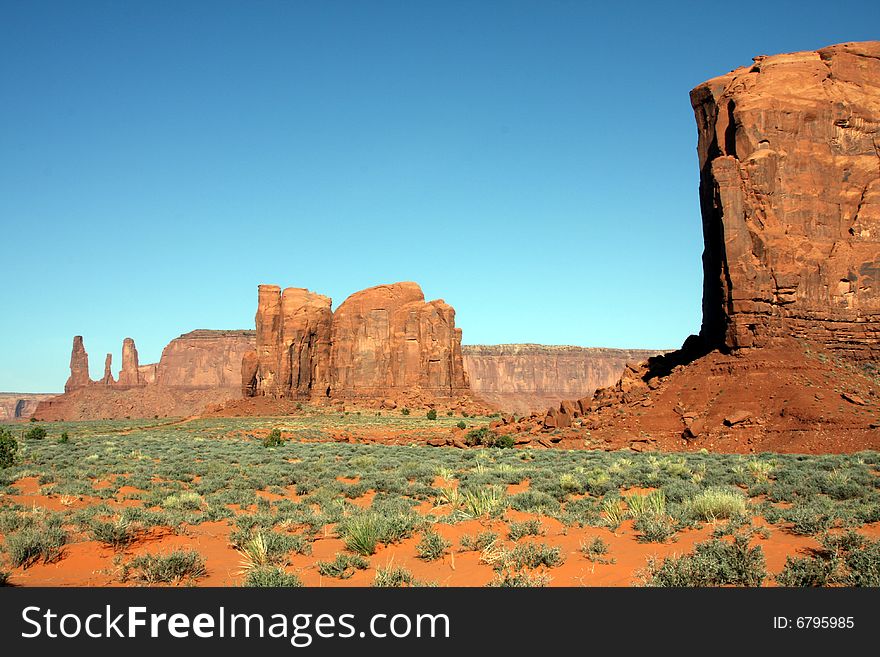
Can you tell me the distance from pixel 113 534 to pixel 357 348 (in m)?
72.8

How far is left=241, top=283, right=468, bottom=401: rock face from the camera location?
8006 centimetres

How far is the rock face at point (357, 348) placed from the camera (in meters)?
80.1

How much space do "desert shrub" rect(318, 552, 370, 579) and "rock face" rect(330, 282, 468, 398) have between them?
70.1m

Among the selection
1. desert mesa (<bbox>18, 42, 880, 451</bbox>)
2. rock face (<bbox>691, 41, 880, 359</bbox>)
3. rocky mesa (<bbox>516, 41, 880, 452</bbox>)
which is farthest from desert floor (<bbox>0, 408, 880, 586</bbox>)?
rock face (<bbox>691, 41, 880, 359</bbox>)

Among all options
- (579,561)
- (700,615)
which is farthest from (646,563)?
(700,615)

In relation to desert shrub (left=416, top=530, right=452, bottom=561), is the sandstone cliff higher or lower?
higher

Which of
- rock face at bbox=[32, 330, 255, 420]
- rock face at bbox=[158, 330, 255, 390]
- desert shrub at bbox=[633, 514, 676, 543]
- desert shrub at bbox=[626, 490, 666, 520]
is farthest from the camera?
rock face at bbox=[158, 330, 255, 390]

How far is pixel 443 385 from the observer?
80000 millimetres

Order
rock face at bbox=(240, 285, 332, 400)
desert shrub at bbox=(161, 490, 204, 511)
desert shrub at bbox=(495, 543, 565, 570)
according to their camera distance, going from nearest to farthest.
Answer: desert shrub at bbox=(495, 543, 565, 570)
desert shrub at bbox=(161, 490, 204, 511)
rock face at bbox=(240, 285, 332, 400)

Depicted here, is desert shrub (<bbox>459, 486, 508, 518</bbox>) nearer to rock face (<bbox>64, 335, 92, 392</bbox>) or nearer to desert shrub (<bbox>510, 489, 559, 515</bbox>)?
desert shrub (<bbox>510, 489, 559, 515</bbox>)

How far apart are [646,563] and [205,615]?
→ 16.8 feet

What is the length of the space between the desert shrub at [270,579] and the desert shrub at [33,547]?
10.4 feet

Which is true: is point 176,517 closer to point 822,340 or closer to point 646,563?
point 646,563

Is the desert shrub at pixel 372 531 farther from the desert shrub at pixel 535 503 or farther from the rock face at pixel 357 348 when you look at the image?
the rock face at pixel 357 348
